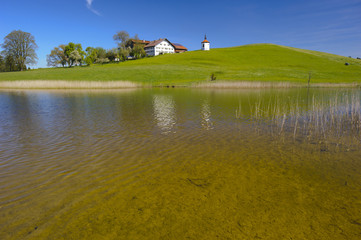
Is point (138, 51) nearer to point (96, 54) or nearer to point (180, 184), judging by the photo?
point (96, 54)

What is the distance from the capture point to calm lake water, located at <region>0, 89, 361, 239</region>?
3.62m

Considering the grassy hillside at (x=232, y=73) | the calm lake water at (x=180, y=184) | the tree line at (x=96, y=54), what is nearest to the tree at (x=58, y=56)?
the tree line at (x=96, y=54)

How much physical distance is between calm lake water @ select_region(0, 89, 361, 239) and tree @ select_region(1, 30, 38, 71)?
91.3m

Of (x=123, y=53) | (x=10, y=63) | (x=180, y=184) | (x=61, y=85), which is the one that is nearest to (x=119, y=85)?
(x=61, y=85)

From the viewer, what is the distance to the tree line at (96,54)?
331 ft

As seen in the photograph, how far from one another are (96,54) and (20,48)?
3203cm

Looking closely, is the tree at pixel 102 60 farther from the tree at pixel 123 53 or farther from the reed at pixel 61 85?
the reed at pixel 61 85

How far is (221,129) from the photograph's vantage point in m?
9.90

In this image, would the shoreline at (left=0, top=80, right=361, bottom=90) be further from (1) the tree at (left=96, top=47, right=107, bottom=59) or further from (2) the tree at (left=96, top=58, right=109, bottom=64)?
(1) the tree at (left=96, top=47, right=107, bottom=59)

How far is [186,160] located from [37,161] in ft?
14.5

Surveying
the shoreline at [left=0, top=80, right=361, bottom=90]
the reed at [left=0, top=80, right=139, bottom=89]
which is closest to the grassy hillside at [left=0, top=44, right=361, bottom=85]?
the shoreline at [left=0, top=80, right=361, bottom=90]

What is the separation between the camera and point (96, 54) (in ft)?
346

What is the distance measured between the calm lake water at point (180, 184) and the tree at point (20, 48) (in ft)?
299

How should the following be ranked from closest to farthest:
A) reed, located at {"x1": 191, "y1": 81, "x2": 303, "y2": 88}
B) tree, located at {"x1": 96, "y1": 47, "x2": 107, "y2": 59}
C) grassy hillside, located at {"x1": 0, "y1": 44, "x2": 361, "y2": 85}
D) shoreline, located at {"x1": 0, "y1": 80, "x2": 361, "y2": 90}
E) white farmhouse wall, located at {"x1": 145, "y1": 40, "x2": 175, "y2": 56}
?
1. reed, located at {"x1": 191, "y1": 81, "x2": 303, "y2": 88}
2. shoreline, located at {"x1": 0, "y1": 80, "x2": 361, "y2": 90}
3. grassy hillside, located at {"x1": 0, "y1": 44, "x2": 361, "y2": 85}
4. tree, located at {"x1": 96, "y1": 47, "x2": 107, "y2": 59}
5. white farmhouse wall, located at {"x1": 145, "y1": 40, "x2": 175, "y2": 56}
